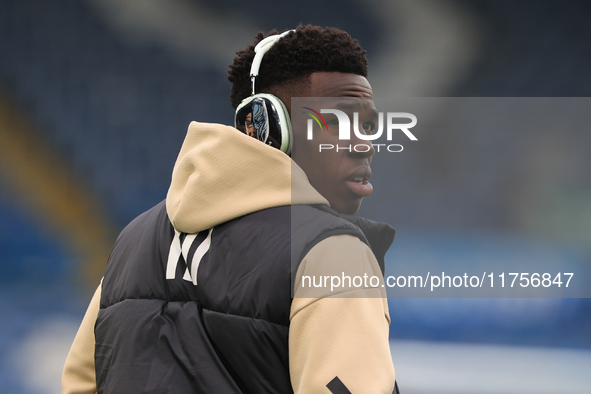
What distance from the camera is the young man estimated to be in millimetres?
469

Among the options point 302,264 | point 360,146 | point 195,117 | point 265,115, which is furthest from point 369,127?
point 195,117

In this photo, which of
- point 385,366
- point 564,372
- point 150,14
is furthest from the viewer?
point 150,14

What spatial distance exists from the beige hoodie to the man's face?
0.12 meters

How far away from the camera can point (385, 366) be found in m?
0.47

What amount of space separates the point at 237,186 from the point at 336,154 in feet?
0.60

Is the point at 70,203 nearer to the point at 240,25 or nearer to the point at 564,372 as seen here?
the point at 240,25

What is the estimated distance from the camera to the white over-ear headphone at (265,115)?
668 mm

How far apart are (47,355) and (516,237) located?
2.39 meters

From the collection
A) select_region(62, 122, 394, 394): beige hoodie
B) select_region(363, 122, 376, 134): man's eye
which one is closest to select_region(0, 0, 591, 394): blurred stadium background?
select_region(363, 122, 376, 134): man's eye

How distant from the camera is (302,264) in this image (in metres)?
0.48

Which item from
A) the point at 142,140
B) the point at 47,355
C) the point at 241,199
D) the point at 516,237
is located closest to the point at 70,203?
the point at 142,140

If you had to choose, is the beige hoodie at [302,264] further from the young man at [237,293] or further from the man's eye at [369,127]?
the man's eye at [369,127]

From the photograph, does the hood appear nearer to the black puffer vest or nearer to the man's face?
the black puffer vest

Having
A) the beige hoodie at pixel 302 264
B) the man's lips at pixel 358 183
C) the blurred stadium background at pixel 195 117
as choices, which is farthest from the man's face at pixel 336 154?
the blurred stadium background at pixel 195 117
